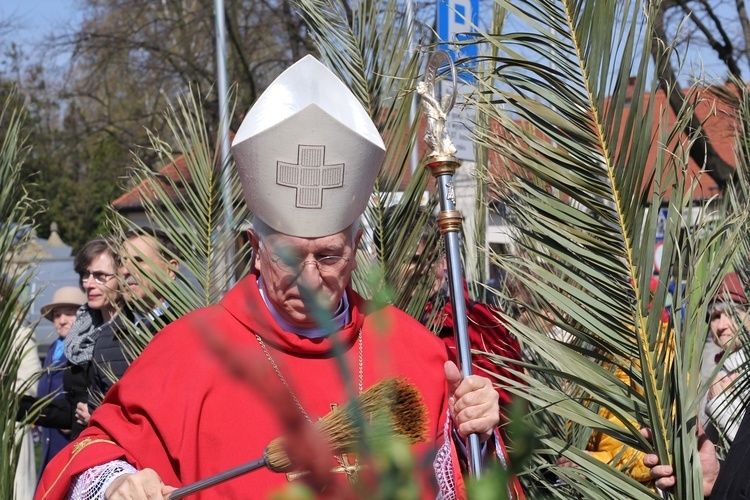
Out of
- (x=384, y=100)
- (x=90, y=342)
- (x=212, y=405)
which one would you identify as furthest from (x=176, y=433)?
(x=90, y=342)

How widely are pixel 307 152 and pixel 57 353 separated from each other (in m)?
3.49

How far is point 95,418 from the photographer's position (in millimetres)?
2439

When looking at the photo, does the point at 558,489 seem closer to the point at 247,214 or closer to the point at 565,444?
the point at 565,444

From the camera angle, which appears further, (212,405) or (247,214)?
(247,214)

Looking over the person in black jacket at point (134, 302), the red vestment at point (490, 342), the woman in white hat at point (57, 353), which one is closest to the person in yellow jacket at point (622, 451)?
the red vestment at point (490, 342)

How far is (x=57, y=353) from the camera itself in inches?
216

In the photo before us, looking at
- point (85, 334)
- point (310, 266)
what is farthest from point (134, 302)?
point (310, 266)

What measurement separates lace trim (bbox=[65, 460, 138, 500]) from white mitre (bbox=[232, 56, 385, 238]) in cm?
69

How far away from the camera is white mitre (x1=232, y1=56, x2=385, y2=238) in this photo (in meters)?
2.48

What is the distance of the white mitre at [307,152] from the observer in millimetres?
2482

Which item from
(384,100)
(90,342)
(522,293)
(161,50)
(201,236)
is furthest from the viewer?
(161,50)

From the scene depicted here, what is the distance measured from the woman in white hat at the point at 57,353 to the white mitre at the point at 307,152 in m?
3.17

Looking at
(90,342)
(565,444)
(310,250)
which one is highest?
(310,250)

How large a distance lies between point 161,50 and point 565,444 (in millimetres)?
15646
